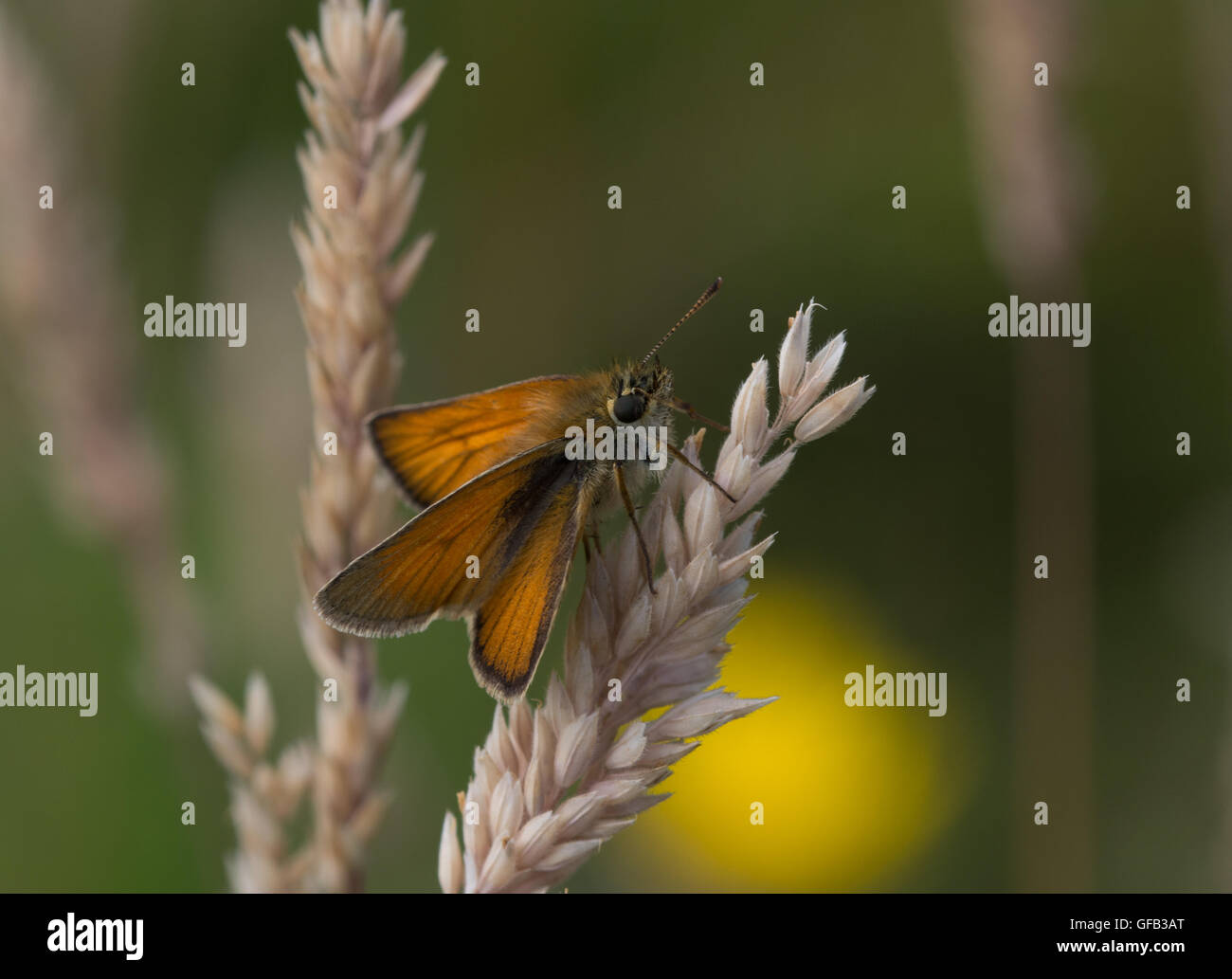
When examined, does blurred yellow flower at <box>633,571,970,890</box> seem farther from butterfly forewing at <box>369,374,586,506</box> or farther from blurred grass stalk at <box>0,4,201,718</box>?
butterfly forewing at <box>369,374,586,506</box>

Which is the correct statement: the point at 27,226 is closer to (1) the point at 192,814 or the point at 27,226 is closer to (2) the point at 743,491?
(1) the point at 192,814

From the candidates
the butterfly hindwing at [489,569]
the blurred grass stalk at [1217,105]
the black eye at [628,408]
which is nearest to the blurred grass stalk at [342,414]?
the butterfly hindwing at [489,569]

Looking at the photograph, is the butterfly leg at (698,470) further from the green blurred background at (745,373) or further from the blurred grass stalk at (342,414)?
the green blurred background at (745,373)

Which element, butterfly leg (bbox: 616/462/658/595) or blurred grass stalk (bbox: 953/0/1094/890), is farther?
blurred grass stalk (bbox: 953/0/1094/890)

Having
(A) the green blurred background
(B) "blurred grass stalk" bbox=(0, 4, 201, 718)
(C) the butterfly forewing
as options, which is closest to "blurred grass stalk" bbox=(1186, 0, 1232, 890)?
(A) the green blurred background

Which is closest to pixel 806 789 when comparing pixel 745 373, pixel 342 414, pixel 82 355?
pixel 745 373

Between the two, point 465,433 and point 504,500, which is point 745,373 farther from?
point 504,500
